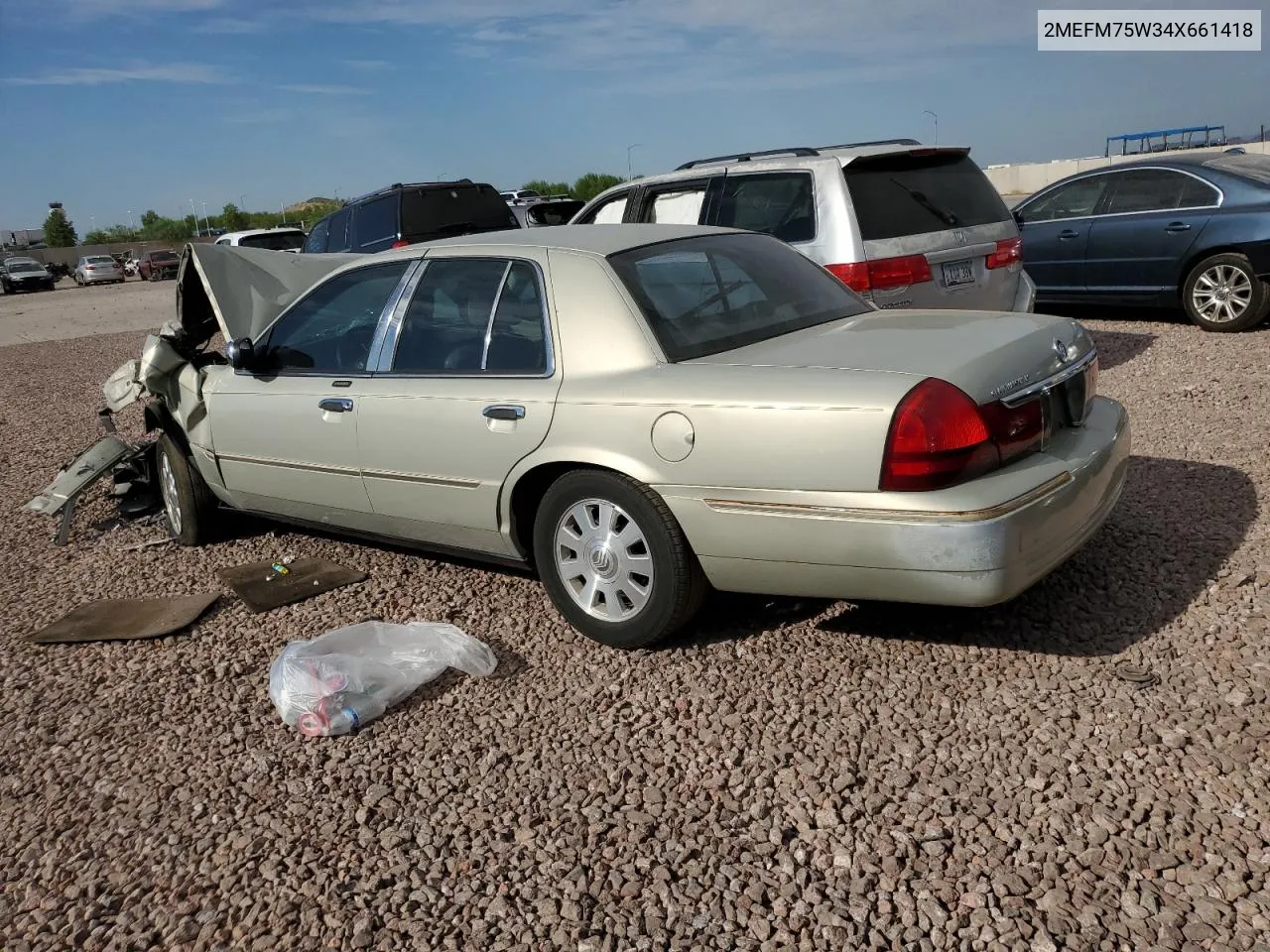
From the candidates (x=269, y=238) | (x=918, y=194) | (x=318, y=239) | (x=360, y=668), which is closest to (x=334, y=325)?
(x=360, y=668)

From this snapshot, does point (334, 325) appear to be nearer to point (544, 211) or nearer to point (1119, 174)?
point (1119, 174)

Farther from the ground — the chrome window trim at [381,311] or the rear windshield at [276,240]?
the rear windshield at [276,240]

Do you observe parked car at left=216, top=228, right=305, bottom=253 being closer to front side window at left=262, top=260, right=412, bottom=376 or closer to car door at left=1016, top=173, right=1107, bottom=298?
car door at left=1016, top=173, right=1107, bottom=298

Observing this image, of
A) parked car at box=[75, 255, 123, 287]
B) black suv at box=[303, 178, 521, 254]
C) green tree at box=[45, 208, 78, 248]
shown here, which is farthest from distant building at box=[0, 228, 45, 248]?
black suv at box=[303, 178, 521, 254]

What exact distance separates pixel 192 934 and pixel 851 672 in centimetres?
216

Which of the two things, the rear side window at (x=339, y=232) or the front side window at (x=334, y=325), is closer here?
the front side window at (x=334, y=325)

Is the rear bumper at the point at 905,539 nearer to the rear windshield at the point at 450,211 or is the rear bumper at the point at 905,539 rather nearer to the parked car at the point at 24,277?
the rear windshield at the point at 450,211

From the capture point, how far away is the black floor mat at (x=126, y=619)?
455cm

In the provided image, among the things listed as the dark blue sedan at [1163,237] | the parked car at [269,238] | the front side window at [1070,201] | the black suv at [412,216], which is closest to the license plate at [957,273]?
the dark blue sedan at [1163,237]

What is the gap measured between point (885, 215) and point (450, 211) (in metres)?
6.88

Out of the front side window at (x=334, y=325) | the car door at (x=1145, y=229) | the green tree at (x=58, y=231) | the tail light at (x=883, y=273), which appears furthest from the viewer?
the green tree at (x=58, y=231)

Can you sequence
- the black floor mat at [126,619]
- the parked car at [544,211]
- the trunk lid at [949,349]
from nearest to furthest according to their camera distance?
1. the trunk lid at [949,349]
2. the black floor mat at [126,619]
3. the parked car at [544,211]

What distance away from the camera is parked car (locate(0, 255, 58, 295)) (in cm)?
4557

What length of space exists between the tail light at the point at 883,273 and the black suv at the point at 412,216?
636 cm
